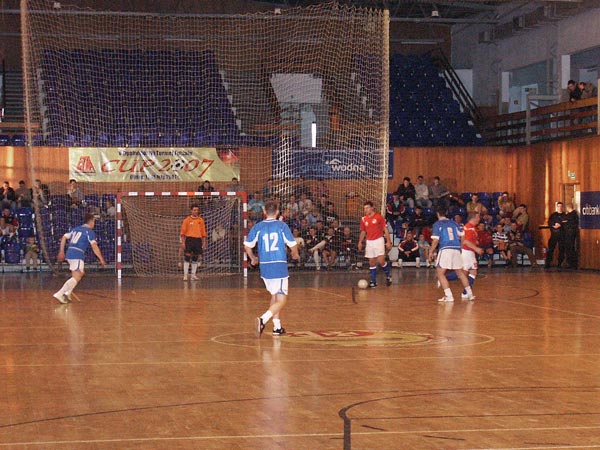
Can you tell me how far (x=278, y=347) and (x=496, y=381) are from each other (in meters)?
3.63

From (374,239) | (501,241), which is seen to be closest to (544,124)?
(501,241)

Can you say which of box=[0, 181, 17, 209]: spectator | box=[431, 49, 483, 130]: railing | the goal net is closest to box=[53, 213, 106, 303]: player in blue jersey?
the goal net

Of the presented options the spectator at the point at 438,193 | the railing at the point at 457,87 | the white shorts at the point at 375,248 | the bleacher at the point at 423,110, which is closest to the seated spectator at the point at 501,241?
the spectator at the point at 438,193

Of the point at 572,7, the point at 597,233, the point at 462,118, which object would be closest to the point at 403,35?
the point at 462,118

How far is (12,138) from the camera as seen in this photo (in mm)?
33281

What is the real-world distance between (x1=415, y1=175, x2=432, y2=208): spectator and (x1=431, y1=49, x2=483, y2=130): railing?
18.1 ft

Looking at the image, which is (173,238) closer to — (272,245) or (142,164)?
(142,164)

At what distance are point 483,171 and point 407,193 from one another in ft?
12.1

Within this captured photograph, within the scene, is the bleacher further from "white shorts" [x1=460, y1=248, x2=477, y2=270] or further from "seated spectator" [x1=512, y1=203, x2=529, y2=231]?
"white shorts" [x1=460, y1=248, x2=477, y2=270]

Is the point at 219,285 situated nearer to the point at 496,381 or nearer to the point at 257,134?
the point at 257,134

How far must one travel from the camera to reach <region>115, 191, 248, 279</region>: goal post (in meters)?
29.7

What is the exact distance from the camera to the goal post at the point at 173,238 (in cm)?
2967

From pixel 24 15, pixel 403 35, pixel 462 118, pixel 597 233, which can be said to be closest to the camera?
pixel 24 15

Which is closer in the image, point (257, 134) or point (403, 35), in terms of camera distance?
point (257, 134)
